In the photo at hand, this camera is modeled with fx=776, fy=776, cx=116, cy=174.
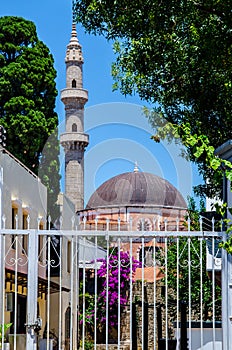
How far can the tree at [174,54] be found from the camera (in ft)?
36.2

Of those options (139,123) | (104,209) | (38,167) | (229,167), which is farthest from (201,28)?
(104,209)

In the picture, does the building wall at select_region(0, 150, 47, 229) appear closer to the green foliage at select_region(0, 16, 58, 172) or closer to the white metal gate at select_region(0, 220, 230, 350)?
the white metal gate at select_region(0, 220, 230, 350)

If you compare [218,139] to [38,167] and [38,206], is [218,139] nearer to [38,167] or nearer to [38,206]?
[38,206]

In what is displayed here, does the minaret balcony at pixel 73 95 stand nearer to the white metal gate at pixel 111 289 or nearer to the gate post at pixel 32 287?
the white metal gate at pixel 111 289

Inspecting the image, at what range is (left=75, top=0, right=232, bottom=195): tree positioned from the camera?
11031mm

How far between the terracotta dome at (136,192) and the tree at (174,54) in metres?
40.4

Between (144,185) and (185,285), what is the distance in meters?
38.3

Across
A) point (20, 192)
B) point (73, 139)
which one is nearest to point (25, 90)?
point (20, 192)

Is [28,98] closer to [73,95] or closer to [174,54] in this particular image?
[174,54]

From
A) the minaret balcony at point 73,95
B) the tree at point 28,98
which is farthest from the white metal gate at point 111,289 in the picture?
the minaret balcony at point 73,95

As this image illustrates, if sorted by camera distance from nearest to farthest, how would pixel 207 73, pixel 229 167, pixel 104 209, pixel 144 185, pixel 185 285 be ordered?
pixel 229 167 < pixel 207 73 < pixel 185 285 < pixel 104 209 < pixel 144 185

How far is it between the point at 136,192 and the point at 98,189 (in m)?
2.79

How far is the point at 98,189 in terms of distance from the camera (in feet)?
185

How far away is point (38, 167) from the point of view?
31.3 m
